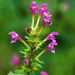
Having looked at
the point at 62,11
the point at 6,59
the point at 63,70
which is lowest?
the point at 63,70

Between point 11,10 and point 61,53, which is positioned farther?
point 11,10

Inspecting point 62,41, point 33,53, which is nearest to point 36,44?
point 33,53

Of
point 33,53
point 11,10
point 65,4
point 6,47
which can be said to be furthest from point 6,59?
point 33,53

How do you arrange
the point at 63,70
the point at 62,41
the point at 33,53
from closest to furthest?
the point at 33,53
the point at 63,70
the point at 62,41

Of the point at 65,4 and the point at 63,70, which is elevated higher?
the point at 65,4

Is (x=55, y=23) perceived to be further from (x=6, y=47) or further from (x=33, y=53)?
(x=33, y=53)

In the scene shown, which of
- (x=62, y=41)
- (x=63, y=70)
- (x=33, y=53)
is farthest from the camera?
(x=62, y=41)
